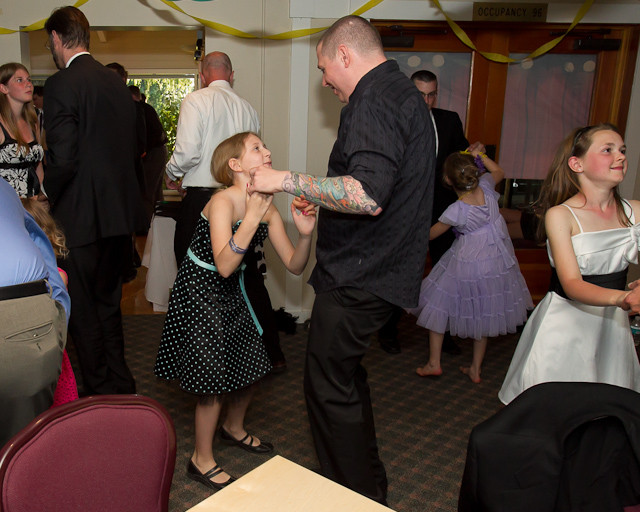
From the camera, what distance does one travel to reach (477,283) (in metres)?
3.46

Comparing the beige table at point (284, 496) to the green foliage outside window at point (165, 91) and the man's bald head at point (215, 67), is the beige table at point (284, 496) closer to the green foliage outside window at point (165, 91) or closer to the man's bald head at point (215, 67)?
the man's bald head at point (215, 67)

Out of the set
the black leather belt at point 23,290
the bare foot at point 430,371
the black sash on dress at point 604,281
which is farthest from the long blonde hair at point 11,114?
the black sash on dress at point 604,281

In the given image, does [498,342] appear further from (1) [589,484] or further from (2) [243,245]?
(1) [589,484]

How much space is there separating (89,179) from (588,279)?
2.27m

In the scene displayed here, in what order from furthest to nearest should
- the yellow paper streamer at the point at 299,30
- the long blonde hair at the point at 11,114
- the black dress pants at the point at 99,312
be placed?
the yellow paper streamer at the point at 299,30 → the long blonde hair at the point at 11,114 → the black dress pants at the point at 99,312

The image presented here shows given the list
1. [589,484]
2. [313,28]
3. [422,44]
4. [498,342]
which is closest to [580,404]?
[589,484]

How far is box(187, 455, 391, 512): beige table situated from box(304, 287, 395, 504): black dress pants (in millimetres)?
855

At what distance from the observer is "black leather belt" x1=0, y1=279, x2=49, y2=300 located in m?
1.48

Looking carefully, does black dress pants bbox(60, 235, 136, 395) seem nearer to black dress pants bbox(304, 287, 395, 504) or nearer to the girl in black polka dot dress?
the girl in black polka dot dress

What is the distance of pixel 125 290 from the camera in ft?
17.9

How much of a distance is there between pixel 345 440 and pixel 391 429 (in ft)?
3.18

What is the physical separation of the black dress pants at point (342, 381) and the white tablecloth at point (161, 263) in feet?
9.29

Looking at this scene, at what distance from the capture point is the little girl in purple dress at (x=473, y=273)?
11.2ft

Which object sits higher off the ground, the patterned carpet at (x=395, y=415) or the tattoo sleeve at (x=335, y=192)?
the tattoo sleeve at (x=335, y=192)
